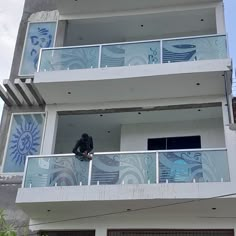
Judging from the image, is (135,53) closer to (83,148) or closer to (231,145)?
(83,148)

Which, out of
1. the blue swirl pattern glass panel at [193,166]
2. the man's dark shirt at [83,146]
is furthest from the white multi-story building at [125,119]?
the man's dark shirt at [83,146]

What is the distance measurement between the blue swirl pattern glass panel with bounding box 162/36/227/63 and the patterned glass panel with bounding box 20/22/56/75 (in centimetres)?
449

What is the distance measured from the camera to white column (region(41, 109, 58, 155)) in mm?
12773

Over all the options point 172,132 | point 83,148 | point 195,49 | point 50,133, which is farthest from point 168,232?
point 195,49

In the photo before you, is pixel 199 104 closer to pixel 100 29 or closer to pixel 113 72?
pixel 113 72

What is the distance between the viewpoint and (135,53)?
504 inches

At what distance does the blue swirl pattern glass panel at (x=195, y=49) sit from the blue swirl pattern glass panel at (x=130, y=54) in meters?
0.33

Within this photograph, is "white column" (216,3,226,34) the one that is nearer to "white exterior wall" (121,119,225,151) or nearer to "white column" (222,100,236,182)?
"white column" (222,100,236,182)

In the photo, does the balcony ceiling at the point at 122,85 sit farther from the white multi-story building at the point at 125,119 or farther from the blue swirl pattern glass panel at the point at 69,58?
the blue swirl pattern glass panel at the point at 69,58

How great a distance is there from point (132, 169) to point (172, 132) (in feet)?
11.2

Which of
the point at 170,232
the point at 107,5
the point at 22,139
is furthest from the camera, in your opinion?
the point at 107,5

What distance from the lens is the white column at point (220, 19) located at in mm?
13500

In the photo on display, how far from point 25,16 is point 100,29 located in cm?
287

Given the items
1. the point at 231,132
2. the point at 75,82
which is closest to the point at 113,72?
the point at 75,82
